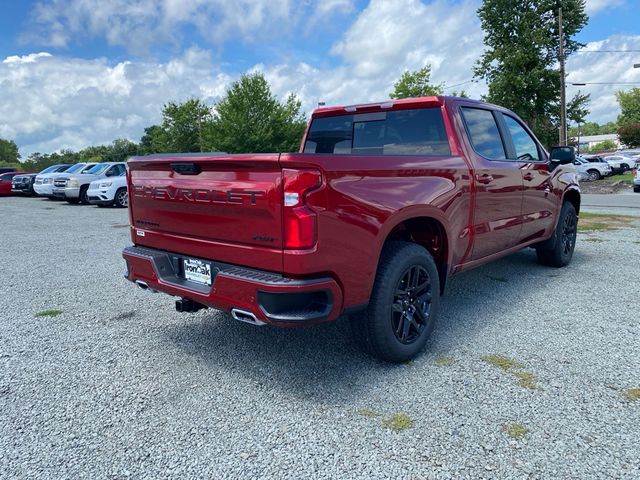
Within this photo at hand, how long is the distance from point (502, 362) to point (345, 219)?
154 cm

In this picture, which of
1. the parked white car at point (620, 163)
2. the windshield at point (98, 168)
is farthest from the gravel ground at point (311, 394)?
the parked white car at point (620, 163)

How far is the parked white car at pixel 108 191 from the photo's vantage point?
15422 millimetres

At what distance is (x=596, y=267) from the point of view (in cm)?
586

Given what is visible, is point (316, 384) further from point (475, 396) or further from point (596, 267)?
point (596, 267)

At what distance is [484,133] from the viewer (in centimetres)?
422

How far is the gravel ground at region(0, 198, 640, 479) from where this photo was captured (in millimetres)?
2197

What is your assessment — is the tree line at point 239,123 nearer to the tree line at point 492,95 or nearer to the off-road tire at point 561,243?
the tree line at point 492,95

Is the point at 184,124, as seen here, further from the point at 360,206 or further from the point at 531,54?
the point at 360,206

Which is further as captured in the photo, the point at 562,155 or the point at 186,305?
the point at 562,155

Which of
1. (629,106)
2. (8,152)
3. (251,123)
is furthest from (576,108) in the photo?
(8,152)

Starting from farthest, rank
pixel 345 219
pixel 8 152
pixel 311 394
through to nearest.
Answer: pixel 8 152 → pixel 311 394 → pixel 345 219

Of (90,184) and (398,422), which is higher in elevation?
(90,184)

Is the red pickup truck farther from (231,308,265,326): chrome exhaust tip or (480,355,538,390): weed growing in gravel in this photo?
(480,355,538,390): weed growing in gravel

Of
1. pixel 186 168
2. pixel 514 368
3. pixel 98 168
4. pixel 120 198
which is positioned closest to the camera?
pixel 186 168
